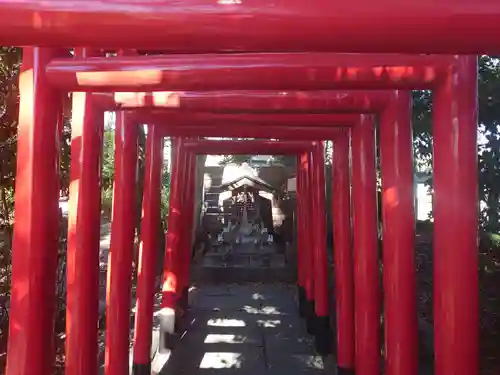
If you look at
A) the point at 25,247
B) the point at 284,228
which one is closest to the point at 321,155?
the point at 25,247

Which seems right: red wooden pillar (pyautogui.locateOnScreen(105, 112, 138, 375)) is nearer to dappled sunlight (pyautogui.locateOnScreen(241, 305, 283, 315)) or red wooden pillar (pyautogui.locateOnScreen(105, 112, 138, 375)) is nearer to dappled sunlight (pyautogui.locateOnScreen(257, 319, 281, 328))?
dappled sunlight (pyautogui.locateOnScreen(257, 319, 281, 328))

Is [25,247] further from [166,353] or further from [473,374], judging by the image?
[166,353]

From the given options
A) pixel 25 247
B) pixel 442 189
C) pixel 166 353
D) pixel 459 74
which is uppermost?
pixel 459 74

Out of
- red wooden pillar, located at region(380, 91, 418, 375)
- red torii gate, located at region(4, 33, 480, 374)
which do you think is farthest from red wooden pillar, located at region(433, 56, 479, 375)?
red wooden pillar, located at region(380, 91, 418, 375)

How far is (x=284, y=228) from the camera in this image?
13797 millimetres

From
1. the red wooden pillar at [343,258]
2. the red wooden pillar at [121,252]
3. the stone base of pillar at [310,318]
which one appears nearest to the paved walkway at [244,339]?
the stone base of pillar at [310,318]

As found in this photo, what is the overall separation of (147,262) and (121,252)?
1.17 meters

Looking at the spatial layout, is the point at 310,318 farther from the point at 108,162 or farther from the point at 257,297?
the point at 108,162

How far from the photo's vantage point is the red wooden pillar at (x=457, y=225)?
8.86 ft

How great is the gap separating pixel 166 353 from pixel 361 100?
4.55 metres

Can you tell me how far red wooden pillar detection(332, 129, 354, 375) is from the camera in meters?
5.23

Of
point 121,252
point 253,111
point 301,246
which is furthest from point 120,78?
point 301,246

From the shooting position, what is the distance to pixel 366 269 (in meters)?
4.24

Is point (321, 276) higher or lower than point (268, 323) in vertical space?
higher
